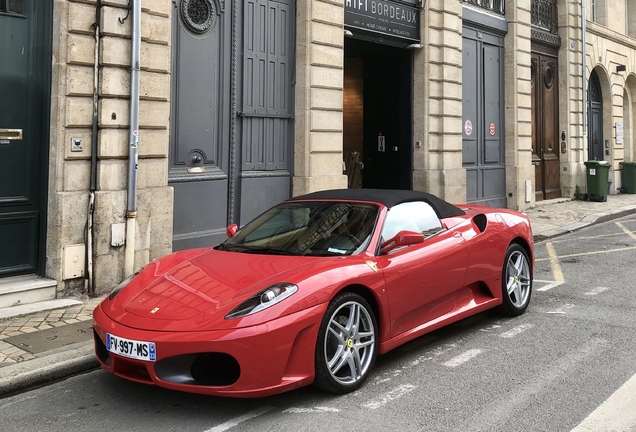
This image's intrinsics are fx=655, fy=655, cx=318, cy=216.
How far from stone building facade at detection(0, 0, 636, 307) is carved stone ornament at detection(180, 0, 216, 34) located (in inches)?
7.6

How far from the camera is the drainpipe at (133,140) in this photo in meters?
7.70

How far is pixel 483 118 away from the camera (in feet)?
51.0

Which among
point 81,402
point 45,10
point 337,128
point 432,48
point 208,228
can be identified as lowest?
point 81,402

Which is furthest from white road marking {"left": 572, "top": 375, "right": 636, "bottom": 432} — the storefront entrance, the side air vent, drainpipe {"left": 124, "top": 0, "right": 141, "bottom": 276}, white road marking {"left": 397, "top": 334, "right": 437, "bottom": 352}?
the storefront entrance

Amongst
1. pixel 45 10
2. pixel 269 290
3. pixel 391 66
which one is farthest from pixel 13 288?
pixel 391 66

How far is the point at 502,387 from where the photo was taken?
4430 mm

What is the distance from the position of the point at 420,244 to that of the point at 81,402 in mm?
2768

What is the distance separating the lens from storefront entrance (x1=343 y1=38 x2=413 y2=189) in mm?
14000

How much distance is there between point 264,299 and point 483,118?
12.6 metres

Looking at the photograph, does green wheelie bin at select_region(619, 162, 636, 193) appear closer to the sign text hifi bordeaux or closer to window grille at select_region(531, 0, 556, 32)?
window grille at select_region(531, 0, 556, 32)

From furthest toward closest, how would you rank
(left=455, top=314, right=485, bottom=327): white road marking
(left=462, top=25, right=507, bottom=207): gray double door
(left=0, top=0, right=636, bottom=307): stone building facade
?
(left=462, top=25, right=507, bottom=207): gray double door
(left=0, top=0, right=636, bottom=307): stone building facade
(left=455, top=314, right=485, bottom=327): white road marking

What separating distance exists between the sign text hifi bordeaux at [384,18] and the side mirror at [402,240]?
7.74 metres

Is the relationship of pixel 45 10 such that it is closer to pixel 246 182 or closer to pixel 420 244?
pixel 246 182

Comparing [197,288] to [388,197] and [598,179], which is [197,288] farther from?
[598,179]
